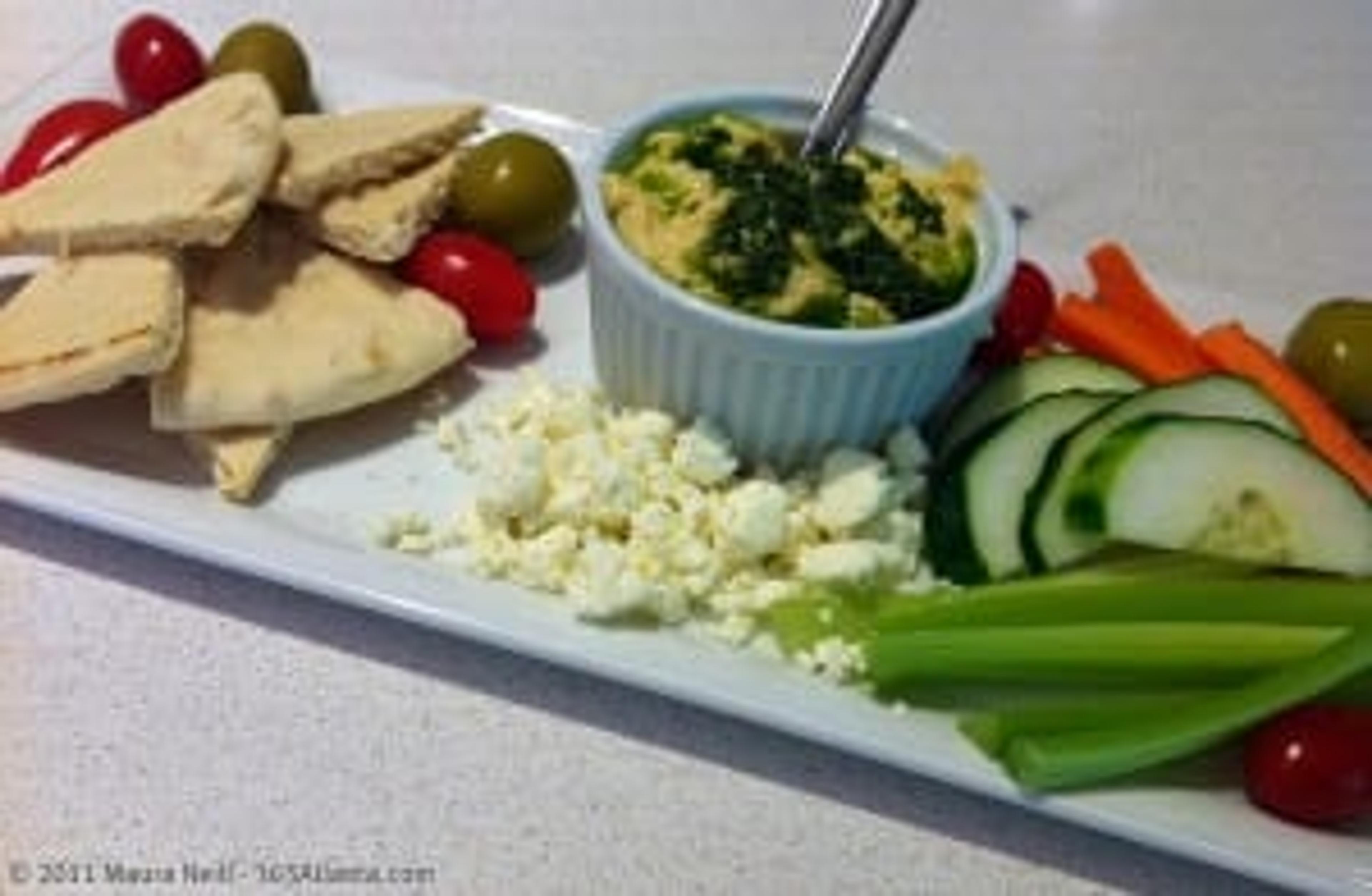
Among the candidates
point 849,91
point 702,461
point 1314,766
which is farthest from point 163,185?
point 1314,766

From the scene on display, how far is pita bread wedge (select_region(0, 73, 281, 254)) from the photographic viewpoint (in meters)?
1.22

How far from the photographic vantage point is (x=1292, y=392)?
4.66ft

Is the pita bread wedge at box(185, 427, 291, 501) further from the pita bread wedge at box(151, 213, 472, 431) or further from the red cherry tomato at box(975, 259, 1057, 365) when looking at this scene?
the red cherry tomato at box(975, 259, 1057, 365)

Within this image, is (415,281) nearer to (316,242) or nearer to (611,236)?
(316,242)

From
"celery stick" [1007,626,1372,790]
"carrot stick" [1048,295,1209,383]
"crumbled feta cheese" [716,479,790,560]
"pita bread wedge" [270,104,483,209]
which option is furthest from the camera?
"carrot stick" [1048,295,1209,383]

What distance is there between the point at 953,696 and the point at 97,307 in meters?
0.64

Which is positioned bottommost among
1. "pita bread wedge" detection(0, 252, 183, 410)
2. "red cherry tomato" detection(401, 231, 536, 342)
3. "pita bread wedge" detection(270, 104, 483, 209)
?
"red cherry tomato" detection(401, 231, 536, 342)

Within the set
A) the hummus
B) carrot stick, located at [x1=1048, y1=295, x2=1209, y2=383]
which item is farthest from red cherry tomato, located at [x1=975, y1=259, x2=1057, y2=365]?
the hummus

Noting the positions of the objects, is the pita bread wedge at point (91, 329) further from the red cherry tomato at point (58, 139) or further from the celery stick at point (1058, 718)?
the celery stick at point (1058, 718)

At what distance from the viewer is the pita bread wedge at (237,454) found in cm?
119

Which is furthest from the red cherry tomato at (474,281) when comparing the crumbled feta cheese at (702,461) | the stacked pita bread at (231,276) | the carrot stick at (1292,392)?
the carrot stick at (1292,392)

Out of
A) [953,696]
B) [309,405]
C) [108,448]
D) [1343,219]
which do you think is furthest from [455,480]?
[1343,219]

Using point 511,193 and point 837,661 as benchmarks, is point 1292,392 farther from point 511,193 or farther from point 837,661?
point 511,193

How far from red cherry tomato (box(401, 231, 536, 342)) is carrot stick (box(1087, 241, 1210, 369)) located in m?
0.52
